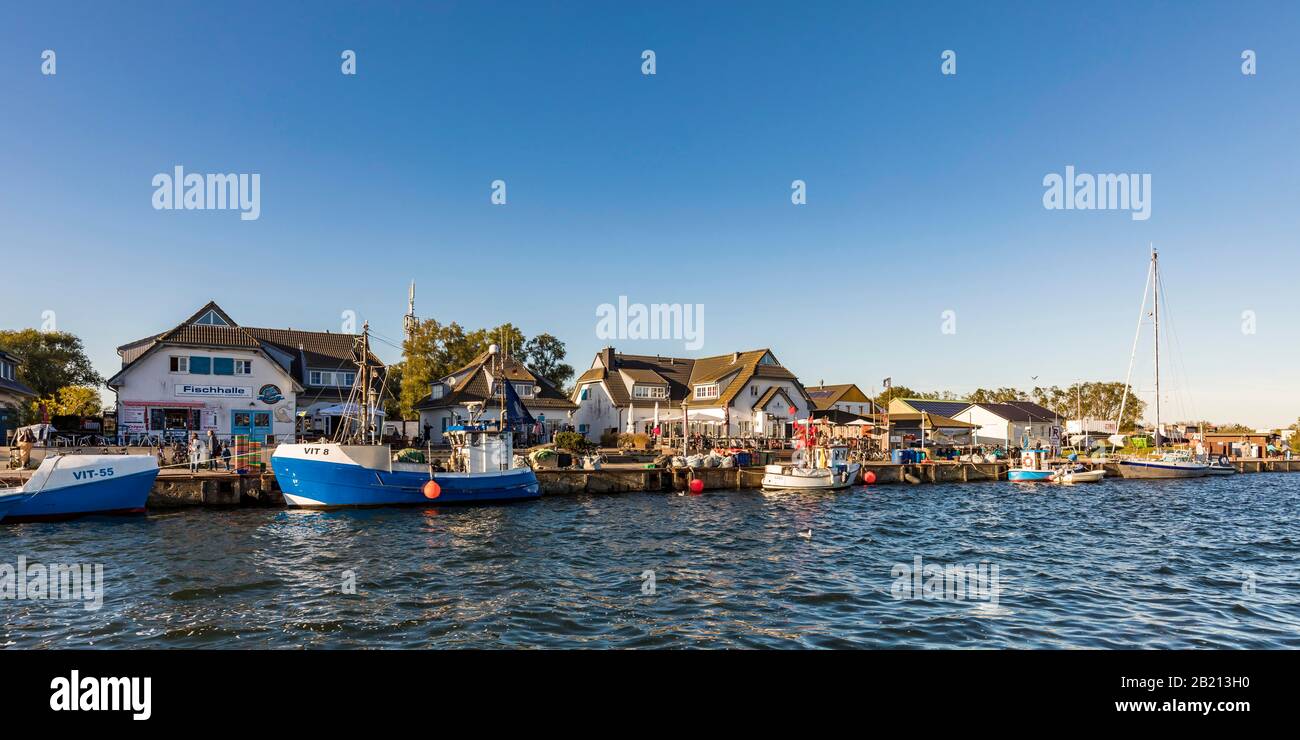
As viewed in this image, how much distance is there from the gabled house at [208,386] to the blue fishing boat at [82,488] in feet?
42.3

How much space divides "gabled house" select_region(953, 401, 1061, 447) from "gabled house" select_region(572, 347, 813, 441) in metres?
29.9

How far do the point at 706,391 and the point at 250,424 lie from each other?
38.3 m

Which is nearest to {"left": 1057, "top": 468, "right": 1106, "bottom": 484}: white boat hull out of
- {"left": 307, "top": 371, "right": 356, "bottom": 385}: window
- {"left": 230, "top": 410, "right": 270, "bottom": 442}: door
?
{"left": 307, "top": 371, "right": 356, "bottom": 385}: window

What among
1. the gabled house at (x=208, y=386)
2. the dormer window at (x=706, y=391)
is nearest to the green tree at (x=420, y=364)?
the gabled house at (x=208, y=386)

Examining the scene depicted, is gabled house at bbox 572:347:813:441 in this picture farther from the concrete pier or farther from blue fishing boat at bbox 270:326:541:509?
blue fishing boat at bbox 270:326:541:509

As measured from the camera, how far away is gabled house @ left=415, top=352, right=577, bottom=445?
182 feet

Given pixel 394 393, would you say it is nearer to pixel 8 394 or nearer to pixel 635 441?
pixel 635 441

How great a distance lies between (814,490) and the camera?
137 ft

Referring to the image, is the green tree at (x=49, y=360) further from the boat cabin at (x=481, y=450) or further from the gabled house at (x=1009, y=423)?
the gabled house at (x=1009, y=423)

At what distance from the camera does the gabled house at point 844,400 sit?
77.1 metres

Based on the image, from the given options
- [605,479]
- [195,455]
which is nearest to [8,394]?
[195,455]

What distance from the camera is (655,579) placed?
17.4 m
